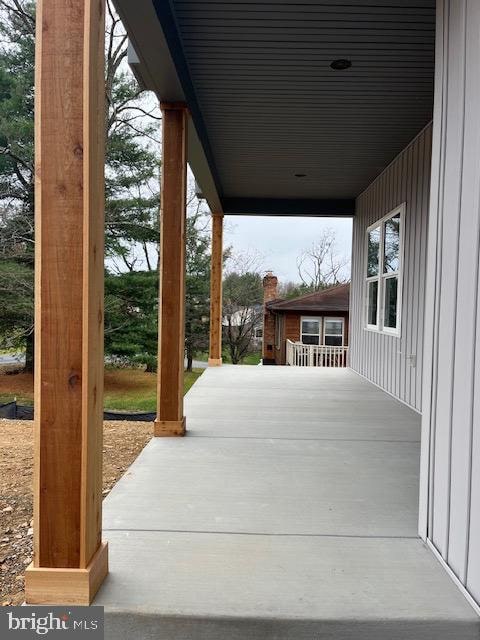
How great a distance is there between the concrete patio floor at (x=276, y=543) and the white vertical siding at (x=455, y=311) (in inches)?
8.7

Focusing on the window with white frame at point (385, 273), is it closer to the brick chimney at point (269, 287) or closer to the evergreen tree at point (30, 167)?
the evergreen tree at point (30, 167)

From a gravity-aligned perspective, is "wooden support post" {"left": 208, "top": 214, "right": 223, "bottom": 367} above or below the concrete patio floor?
above

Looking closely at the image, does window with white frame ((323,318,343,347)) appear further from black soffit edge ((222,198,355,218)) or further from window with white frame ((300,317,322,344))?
black soffit edge ((222,198,355,218))

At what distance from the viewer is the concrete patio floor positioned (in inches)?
66.3

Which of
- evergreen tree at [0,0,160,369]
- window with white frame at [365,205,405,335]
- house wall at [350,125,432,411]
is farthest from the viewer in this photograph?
evergreen tree at [0,0,160,369]


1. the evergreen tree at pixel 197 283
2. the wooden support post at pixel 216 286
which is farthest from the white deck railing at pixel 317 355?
the evergreen tree at pixel 197 283

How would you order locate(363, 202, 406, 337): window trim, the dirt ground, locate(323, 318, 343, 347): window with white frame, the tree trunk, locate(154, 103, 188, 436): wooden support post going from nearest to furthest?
the dirt ground
locate(154, 103, 188, 436): wooden support post
locate(363, 202, 406, 337): window trim
the tree trunk
locate(323, 318, 343, 347): window with white frame

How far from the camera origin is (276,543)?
2.19m

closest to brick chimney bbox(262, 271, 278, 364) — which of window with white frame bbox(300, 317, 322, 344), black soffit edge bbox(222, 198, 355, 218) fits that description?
window with white frame bbox(300, 317, 322, 344)

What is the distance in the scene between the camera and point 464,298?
1955 millimetres

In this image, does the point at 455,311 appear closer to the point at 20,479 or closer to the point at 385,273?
the point at 20,479

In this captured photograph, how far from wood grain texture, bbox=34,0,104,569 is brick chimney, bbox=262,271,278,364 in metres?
14.5

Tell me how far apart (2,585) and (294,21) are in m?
3.49

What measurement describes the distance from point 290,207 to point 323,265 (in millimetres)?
16002
